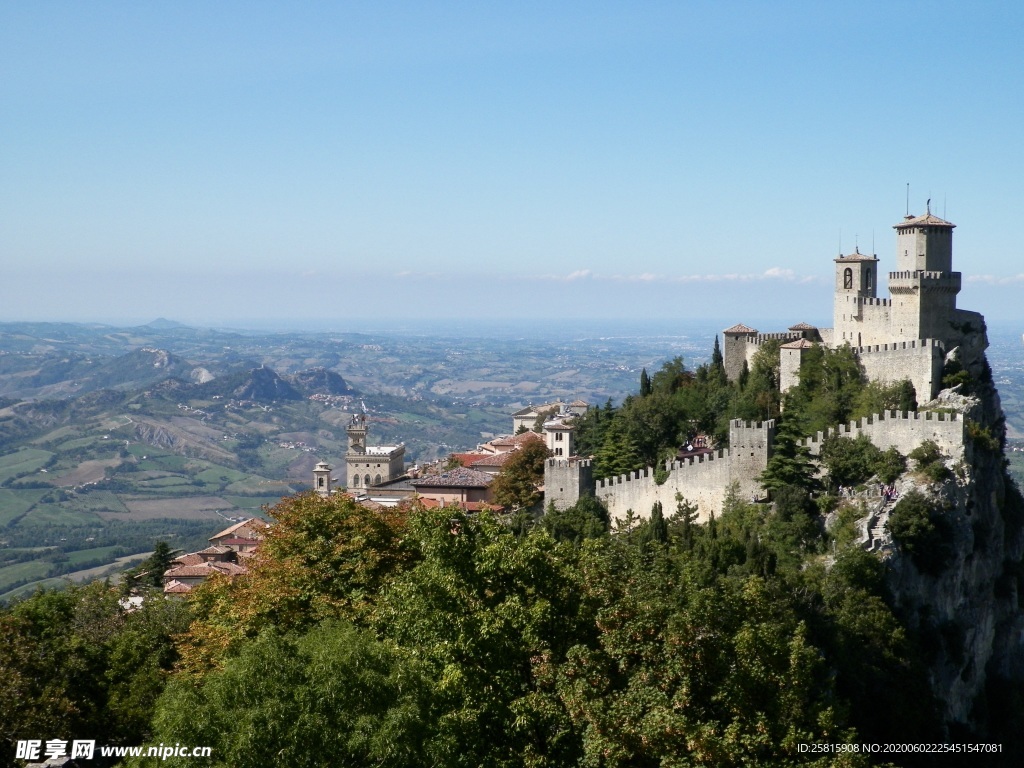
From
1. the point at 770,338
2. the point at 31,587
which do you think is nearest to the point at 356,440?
the point at 770,338

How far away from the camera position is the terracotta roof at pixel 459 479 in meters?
62.3

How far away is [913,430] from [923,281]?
9.20 meters

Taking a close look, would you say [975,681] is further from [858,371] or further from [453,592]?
[453,592]

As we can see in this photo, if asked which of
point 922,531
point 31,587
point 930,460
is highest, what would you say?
point 930,460

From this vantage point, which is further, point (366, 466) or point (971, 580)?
point (366, 466)

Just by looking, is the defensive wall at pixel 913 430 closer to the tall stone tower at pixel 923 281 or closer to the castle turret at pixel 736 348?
the tall stone tower at pixel 923 281

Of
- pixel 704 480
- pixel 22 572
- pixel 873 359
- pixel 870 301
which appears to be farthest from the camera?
pixel 22 572

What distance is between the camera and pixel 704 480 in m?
49.3

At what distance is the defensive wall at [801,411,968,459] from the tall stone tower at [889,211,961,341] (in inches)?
267

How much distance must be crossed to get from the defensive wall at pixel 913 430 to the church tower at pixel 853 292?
8319 mm

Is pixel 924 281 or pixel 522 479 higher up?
pixel 924 281

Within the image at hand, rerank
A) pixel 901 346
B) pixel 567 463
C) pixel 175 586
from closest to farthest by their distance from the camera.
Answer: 1. pixel 901 346
2. pixel 567 463
3. pixel 175 586

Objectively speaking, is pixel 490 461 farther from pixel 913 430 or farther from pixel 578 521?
→ pixel 913 430

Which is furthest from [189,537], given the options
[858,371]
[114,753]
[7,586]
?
[114,753]
